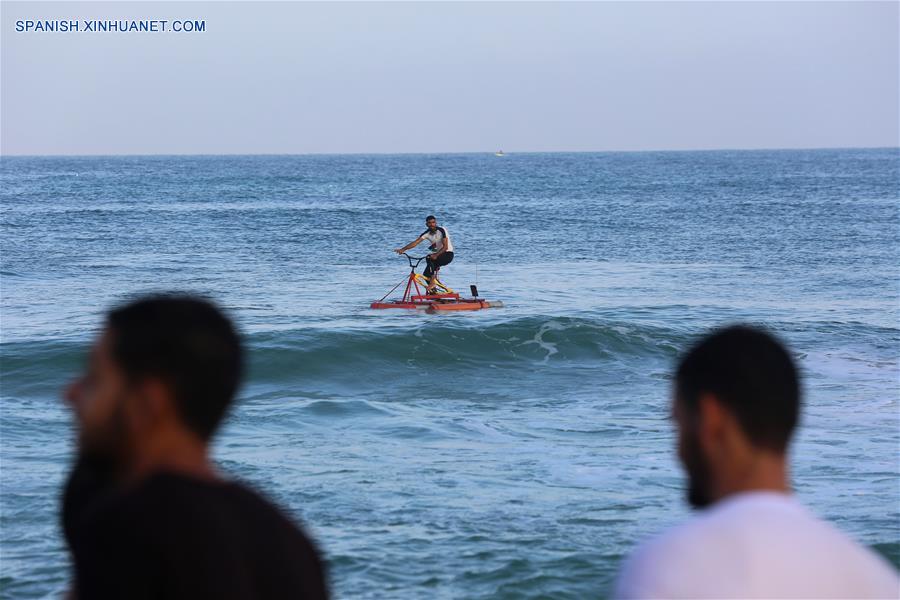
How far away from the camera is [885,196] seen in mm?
63438

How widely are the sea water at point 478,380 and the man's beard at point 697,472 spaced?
16.7 ft

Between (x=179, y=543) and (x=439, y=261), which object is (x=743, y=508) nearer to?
(x=179, y=543)

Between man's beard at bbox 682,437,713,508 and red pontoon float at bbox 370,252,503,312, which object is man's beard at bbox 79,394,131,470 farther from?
red pontoon float at bbox 370,252,503,312

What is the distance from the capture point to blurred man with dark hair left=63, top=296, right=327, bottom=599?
6.17 ft

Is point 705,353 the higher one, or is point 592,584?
point 705,353

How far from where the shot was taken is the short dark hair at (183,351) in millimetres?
2025

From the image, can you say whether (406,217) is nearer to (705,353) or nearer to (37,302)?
(37,302)

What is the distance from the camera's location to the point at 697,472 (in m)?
2.17

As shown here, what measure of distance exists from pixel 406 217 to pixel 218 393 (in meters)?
51.9

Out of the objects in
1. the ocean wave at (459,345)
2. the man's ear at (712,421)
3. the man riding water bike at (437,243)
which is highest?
the man's ear at (712,421)

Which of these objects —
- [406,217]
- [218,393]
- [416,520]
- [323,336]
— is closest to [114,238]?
[406,217]

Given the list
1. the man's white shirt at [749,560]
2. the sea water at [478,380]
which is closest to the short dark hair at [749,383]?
the man's white shirt at [749,560]

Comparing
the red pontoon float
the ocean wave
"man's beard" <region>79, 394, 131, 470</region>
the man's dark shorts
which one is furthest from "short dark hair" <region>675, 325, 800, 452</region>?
the red pontoon float

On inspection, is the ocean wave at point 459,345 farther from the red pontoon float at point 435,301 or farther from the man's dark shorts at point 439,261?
the red pontoon float at point 435,301
